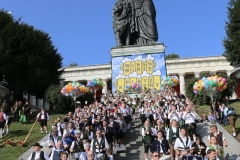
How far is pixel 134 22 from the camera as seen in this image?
1116 inches

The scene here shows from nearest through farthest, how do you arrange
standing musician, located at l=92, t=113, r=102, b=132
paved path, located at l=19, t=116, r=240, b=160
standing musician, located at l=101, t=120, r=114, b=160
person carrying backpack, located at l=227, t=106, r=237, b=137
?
paved path, located at l=19, t=116, r=240, b=160
standing musician, located at l=101, t=120, r=114, b=160
standing musician, located at l=92, t=113, r=102, b=132
person carrying backpack, located at l=227, t=106, r=237, b=137

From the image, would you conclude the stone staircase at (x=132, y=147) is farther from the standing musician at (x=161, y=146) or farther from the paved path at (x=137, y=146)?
the standing musician at (x=161, y=146)

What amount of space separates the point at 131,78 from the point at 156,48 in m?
3.61

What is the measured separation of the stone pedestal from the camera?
2547cm

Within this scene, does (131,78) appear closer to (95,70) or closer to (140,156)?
(140,156)

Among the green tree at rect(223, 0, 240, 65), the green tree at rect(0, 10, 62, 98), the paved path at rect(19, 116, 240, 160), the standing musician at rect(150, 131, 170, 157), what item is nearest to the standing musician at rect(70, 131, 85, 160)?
the paved path at rect(19, 116, 240, 160)

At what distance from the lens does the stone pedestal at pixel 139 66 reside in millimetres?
25469

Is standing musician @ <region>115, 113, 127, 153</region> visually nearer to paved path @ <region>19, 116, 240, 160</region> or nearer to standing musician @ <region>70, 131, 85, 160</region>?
paved path @ <region>19, 116, 240, 160</region>

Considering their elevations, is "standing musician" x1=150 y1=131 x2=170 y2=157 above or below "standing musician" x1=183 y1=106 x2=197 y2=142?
below

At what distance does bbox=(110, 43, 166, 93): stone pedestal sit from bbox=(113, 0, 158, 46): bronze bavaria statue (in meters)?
1.58

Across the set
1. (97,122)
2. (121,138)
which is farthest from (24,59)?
(121,138)

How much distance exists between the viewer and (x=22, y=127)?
17141 millimetres

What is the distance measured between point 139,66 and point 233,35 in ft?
35.7

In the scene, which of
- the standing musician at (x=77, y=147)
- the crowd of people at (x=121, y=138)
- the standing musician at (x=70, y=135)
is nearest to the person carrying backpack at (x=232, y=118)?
the crowd of people at (x=121, y=138)
